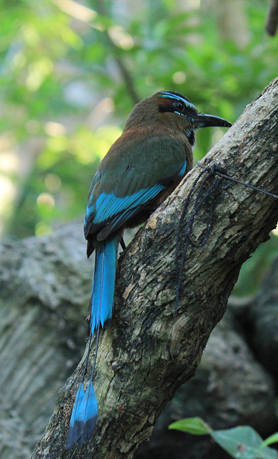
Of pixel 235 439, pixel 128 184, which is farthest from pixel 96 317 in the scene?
pixel 235 439

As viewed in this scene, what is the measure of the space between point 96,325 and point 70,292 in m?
1.69

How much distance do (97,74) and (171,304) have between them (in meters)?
3.71

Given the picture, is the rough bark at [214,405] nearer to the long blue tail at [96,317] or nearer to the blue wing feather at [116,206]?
the blue wing feather at [116,206]

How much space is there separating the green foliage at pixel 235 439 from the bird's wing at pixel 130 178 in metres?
1.05

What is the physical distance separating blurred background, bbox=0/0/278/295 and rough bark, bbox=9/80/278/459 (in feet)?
8.68

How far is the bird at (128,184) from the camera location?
1910 millimetres

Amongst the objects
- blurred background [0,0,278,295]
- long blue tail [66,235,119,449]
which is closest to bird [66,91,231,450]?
long blue tail [66,235,119,449]

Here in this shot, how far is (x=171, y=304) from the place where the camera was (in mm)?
1848

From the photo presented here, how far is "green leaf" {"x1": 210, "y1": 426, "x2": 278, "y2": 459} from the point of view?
8.82 feet

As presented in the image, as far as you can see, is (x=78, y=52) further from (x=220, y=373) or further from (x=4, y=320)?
(x=220, y=373)

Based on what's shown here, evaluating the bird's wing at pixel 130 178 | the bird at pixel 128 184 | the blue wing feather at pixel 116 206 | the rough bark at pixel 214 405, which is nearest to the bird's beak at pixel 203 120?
the bird at pixel 128 184

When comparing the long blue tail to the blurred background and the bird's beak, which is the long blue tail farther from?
the blurred background

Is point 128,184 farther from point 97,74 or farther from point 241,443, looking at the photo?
point 97,74

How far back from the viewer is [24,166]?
→ 29.2 feet
